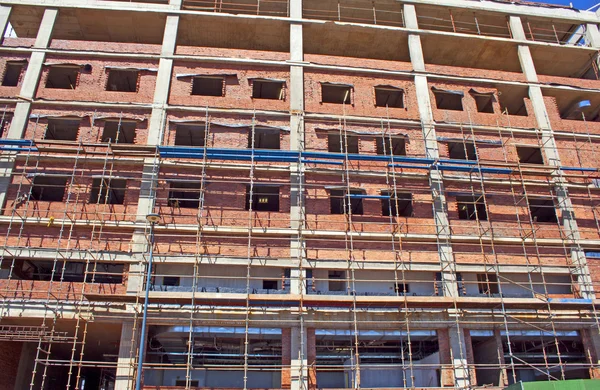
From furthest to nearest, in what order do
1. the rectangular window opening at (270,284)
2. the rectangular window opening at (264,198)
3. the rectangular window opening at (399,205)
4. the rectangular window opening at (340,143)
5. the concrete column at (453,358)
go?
the rectangular window opening at (340,143)
the rectangular window opening at (399,205)
the rectangular window opening at (264,198)
the rectangular window opening at (270,284)
the concrete column at (453,358)

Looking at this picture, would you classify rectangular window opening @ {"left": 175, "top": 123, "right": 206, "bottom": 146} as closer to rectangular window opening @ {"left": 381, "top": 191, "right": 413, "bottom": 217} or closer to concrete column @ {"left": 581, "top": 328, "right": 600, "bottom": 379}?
rectangular window opening @ {"left": 381, "top": 191, "right": 413, "bottom": 217}

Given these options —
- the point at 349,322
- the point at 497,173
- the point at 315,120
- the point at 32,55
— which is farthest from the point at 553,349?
the point at 32,55

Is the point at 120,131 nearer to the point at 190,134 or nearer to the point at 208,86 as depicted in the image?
the point at 190,134

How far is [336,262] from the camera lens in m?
19.7

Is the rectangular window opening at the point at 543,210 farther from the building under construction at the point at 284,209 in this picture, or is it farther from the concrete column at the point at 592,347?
the concrete column at the point at 592,347

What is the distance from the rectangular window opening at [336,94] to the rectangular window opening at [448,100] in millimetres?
4381

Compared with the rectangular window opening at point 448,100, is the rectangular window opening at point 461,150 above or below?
below

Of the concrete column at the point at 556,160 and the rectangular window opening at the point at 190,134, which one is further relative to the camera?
the rectangular window opening at the point at 190,134

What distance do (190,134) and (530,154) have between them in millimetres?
17558

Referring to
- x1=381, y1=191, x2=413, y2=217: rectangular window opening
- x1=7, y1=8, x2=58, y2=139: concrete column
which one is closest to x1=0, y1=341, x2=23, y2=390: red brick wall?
x1=7, y1=8, x2=58, y2=139: concrete column

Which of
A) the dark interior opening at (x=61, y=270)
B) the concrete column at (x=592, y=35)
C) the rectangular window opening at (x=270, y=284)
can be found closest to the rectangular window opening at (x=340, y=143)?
the rectangular window opening at (x=270, y=284)

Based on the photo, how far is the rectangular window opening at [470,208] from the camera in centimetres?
2253

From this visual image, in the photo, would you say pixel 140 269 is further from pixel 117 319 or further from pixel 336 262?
pixel 336 262

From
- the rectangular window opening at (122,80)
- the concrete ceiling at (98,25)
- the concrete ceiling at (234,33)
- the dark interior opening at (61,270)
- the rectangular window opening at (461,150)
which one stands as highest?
the concrete ceiling at (98,25)
